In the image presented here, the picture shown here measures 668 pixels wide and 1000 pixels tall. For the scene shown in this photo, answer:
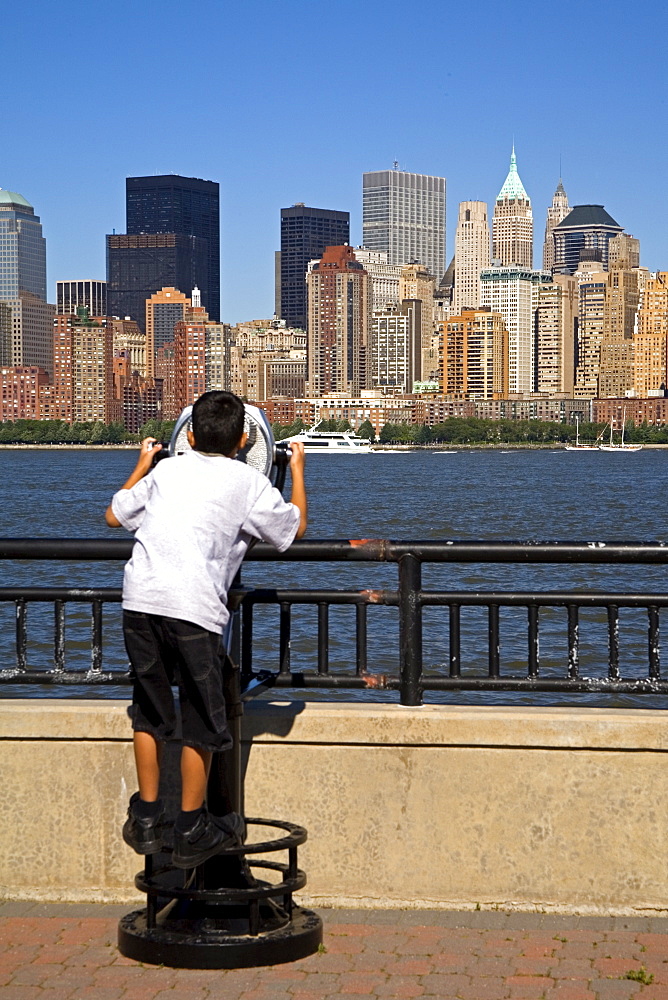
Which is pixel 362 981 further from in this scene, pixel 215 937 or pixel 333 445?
pixel 333 445

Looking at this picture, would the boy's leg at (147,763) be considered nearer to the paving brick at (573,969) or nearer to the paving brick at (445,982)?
the paving brick at (445,982)

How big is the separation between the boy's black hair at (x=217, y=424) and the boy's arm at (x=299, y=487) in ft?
0.83

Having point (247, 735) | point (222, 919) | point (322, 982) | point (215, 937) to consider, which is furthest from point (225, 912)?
point (247, 735)

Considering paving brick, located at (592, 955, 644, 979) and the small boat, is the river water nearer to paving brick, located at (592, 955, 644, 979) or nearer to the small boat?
paving brick, located at (592, 955, 644, 979)

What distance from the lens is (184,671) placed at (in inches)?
190

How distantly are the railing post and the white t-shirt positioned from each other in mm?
757

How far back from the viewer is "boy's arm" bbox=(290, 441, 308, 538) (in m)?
5.04

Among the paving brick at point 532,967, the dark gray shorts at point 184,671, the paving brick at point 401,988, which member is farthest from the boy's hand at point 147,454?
the paving brick at point 532,967

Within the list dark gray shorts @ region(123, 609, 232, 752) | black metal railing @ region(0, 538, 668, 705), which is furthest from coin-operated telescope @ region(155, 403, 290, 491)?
dark gray shorts @ region(123, 609, 232, 752)

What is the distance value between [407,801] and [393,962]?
73 centimetres

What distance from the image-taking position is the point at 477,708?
5.72 metres

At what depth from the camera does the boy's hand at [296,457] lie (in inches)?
203

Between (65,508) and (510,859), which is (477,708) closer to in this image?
(510,859)

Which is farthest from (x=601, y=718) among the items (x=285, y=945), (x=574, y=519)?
(x=574, y=519)
